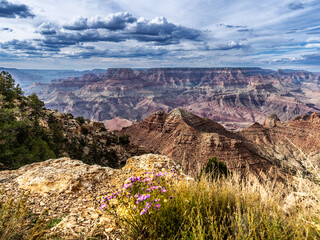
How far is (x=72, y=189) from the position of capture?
243 inches

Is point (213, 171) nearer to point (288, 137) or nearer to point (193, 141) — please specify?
point (193, 141)

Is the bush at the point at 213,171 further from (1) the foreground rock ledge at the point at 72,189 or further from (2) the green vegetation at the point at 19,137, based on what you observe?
(2) the green vegetation at the point at 19,137

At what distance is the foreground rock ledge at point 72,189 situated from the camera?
4031mm

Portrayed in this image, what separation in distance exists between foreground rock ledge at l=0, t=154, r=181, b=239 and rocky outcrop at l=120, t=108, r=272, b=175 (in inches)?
929

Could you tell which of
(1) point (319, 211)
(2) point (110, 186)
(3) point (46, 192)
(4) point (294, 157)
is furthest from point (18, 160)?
(4) point (294, 157)

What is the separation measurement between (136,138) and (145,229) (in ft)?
294

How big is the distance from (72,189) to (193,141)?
57221mm

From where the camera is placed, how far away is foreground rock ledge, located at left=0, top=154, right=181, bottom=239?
13.2 feet

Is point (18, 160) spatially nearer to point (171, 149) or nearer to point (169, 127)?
point (171, 149)

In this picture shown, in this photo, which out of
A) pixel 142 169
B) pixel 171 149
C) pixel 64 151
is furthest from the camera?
pixel 171 149

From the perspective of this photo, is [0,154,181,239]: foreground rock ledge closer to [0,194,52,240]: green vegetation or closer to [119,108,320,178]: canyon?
[0,194,52,240]: green vegetation

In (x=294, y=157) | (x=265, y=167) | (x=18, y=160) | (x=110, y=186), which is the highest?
(x=110, y=186)

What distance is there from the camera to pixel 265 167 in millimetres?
47969

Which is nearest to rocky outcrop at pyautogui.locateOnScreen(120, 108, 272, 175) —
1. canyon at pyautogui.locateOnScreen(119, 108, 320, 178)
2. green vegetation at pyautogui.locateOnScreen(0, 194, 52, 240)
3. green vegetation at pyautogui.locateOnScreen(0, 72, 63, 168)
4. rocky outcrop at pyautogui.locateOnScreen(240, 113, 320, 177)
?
canyon at pyautogui.locateOnScreen(119, 108, 320, 178)
